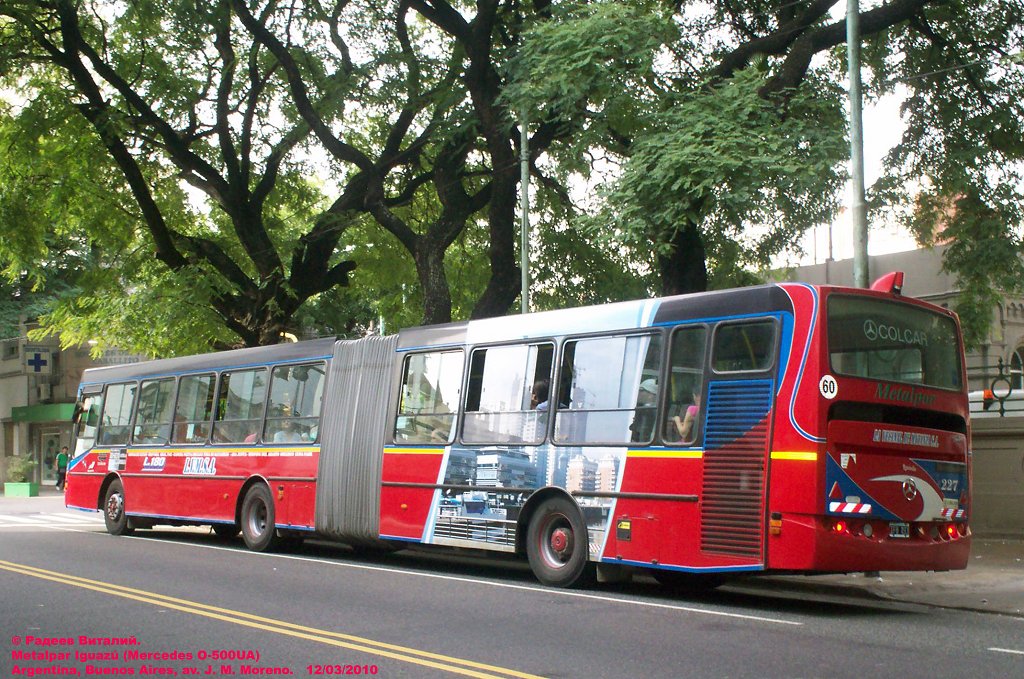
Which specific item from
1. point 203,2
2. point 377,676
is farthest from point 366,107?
point 377,676

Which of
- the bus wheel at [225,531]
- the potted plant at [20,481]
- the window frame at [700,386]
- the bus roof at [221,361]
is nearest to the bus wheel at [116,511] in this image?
the bus wheel at [225,531]

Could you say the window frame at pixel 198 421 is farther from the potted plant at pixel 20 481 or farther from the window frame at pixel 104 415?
the potted plant at pixel 20 481

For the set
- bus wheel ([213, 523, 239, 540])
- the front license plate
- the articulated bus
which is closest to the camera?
the articulated bus

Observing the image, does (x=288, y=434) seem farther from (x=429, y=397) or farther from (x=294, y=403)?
(x=429, y=397)

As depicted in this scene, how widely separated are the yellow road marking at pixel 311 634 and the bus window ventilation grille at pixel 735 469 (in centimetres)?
385

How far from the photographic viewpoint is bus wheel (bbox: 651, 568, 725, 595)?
510 inches

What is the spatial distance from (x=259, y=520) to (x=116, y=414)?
5184 mm

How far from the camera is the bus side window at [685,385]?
38.8ft

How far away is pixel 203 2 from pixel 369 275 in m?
9.09

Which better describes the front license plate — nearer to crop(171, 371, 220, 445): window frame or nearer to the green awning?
crop(171, 371, 220, 445): window frame

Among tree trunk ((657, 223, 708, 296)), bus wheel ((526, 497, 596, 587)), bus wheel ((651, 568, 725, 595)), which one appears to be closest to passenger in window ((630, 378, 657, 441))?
bus wheel ((526, 497, 596, 587))

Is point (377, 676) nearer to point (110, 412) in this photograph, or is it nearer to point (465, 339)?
point (465, 339)

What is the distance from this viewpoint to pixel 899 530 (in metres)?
11.1

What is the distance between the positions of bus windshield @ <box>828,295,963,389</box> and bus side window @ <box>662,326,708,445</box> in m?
1.39
